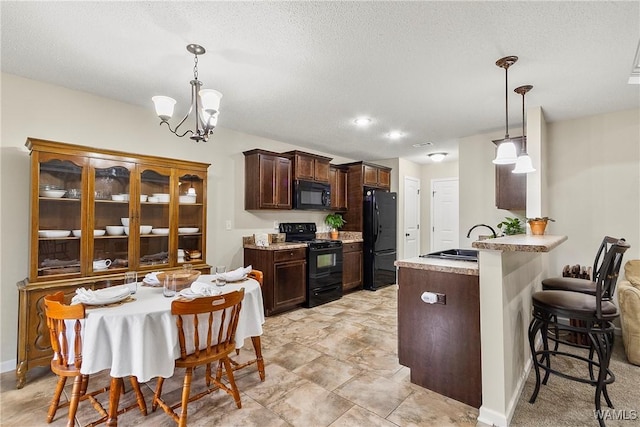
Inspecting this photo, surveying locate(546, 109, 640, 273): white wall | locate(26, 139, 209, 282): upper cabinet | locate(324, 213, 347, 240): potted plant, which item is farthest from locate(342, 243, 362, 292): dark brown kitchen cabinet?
locate(546, 109, 640, 273): white wall

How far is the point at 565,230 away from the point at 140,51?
4802mm

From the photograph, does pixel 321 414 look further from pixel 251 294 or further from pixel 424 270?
pixel 424 270

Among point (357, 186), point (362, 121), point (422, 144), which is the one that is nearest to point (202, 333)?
point (362, 121)

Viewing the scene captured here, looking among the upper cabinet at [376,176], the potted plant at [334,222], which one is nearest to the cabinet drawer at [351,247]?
the potted plant at [334,222]

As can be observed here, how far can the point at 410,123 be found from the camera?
403cm

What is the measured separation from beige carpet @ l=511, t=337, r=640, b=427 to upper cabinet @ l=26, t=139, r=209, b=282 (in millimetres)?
3240

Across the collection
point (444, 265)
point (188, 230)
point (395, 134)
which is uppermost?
point (395, 134)

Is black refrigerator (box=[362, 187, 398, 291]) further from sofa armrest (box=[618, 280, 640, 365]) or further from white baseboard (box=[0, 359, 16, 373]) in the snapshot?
white baseboard (box=[0, 359, 16, 373])

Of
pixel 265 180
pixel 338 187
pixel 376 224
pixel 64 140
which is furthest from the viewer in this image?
pixel 338 187

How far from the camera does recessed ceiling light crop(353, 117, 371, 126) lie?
151 inches

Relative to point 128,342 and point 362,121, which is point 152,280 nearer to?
point 128,342

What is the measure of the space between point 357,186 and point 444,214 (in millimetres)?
2317

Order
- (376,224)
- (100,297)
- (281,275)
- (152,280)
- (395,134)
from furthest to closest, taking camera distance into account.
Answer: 1. (376,224)
2. (395,134)
3. (281,275)
4. (152,280)
5. (100,297)

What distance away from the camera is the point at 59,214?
2.76 m
